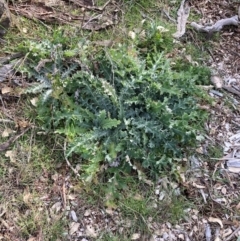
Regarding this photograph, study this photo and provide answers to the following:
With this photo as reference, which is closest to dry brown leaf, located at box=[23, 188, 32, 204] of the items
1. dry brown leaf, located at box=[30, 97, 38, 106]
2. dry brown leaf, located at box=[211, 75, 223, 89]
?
dry brown leaf, located at box=[30, 97, 38, 106]

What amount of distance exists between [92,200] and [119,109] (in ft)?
1.81

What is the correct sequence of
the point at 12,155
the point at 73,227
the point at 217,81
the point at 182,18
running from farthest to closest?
the point at 182,18
the point at 217,81
the point at 12,155
the point at 73,227

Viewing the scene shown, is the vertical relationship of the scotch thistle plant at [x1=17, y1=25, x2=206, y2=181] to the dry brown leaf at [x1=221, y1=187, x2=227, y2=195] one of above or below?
above

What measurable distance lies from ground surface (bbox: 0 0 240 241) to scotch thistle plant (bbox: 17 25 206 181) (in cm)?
12

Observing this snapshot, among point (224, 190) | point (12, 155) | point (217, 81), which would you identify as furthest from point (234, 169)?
point (12, 155)

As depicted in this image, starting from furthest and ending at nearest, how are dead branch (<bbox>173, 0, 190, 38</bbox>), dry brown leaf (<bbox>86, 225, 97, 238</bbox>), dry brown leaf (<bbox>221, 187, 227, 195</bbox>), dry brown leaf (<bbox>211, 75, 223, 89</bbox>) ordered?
1. dead branch (<bbox>173, 0, 190, 38</bbox>)
2. dry brown leaf (<bbox>211, 75, 223, 89</bbox>)
3. dry brown leaf (<bbox>221, 187, 227, 195</bbox>)
4. dry brown leaf (<bbox>86, 225, 97, 238</bbox>)

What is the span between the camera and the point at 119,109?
2.61m

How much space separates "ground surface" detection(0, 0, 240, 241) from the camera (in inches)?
96.0

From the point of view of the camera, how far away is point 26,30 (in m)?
2.97

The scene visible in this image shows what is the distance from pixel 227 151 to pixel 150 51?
824mm

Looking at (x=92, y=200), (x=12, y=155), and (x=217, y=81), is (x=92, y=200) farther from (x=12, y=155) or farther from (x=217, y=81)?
(x=217, y=81)

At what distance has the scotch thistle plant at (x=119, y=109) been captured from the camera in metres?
2.53

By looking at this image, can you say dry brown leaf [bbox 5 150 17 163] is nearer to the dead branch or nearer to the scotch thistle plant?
the scotch thistle plant

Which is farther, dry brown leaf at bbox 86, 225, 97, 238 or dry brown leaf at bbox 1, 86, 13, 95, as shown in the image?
dry brown leaf at bbox 1, 86, 13, 95
